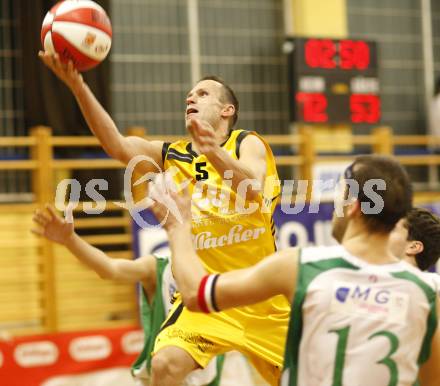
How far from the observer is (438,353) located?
319 centimetres

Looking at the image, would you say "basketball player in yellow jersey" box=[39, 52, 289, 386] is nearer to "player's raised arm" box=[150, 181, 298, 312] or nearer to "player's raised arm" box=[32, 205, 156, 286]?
"player's raised arm" box=[32, 205, 156, 286]

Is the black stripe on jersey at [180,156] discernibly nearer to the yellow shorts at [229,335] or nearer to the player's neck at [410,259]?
the yellow shorts at [229,335]

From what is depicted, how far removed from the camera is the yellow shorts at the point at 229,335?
13.9ft

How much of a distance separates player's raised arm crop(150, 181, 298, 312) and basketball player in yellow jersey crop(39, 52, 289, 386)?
1227 mm

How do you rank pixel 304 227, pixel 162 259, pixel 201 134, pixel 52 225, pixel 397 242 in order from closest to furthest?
pixel 201 134
pixel 397 242
pixel 52 225
pixel 162 259
pixel 304 227

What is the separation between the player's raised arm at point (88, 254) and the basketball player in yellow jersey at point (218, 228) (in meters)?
0.56

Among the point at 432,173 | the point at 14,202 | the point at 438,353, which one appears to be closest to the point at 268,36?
the point at 432,173

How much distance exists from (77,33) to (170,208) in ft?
5.27

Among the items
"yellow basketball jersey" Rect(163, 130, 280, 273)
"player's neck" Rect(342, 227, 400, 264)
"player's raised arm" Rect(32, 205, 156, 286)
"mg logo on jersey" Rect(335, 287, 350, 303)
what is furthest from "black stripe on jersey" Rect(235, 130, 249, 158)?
"mg logo on jersey" Rect(335, 287, 350, 303)

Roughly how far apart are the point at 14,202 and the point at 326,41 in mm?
4445

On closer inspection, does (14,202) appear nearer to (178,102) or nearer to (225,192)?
(178,102)

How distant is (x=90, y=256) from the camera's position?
473 cm

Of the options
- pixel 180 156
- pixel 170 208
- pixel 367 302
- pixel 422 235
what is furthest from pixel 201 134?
pixel 422 235

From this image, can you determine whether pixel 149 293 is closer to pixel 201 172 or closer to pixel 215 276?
pixel 201 172
